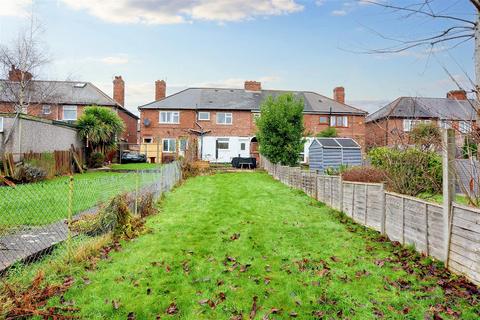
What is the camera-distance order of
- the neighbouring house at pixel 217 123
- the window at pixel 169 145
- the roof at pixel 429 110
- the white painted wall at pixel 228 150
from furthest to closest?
the white painted wall at pixel 228 150 → the neighbouring house at pixel 217 123 → the window at pixel 169 145 → the roof at pixel 429 110

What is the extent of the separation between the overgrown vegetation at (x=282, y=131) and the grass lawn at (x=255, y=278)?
48.7 ft

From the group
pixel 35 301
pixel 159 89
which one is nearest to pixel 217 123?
pixel 159 89

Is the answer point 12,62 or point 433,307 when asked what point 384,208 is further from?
point 12,62

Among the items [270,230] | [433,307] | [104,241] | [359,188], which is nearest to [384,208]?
[359,188]

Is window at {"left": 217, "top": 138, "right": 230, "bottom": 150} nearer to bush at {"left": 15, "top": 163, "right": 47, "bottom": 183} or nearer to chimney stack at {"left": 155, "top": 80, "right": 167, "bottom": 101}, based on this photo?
chimney stack at {"left": 155, "top": 80, "right": 167, "bottom": 101}

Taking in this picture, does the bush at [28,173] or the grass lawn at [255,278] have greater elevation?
the bush at [28,173]

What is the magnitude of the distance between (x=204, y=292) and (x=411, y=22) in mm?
5296

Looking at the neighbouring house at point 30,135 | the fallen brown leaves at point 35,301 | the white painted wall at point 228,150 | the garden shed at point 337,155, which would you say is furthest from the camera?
the white painted wall at point 228,150

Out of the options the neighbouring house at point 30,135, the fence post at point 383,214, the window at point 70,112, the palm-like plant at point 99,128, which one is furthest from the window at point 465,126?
the window at point 70,112

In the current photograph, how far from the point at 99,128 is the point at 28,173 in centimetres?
1005

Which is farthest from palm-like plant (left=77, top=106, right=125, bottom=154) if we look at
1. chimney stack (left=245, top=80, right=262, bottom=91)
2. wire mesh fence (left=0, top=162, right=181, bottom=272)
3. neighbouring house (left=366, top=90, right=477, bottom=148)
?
neighbouring house (left=366, top=90, right=477, bottom=148)

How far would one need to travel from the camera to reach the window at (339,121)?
3941cm

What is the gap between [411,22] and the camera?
18.6 ft

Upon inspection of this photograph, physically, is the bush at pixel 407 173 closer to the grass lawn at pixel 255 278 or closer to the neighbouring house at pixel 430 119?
the neighbouring house at pixel 430 119
